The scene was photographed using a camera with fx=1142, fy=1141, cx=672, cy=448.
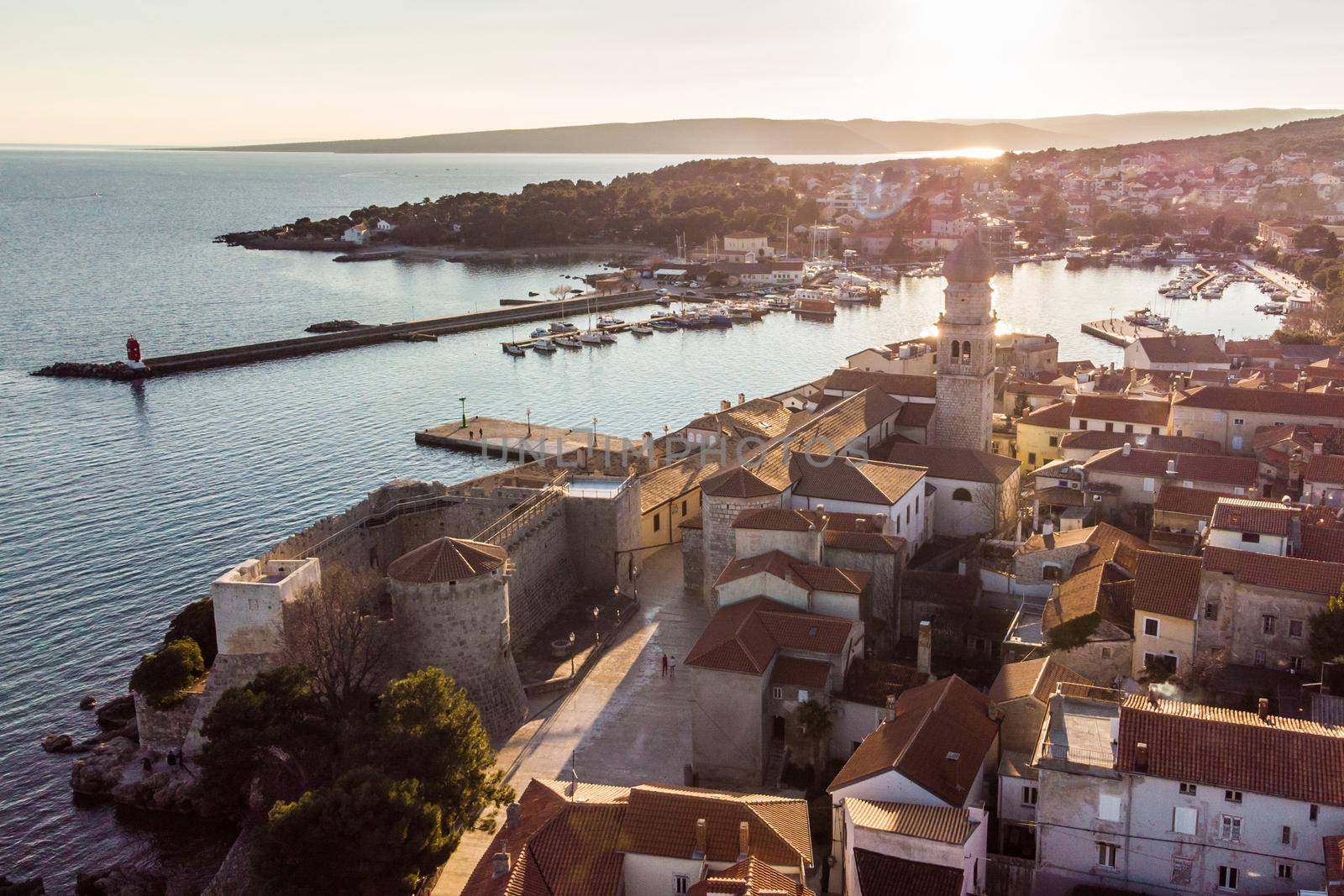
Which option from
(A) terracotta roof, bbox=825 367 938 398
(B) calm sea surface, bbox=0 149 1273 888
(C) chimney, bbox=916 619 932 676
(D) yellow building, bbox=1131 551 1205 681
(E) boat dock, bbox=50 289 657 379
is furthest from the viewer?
(E) boat dock, bbox=50 289 657 379

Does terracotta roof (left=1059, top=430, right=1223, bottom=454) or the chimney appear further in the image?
terracotta roof (left=1059, top=430, right=1223, bottom=454)

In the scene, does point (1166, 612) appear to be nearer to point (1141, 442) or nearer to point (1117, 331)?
point (1141, 442)

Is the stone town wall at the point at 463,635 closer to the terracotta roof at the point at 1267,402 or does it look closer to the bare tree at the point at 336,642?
the bare tree at the point at 336,642

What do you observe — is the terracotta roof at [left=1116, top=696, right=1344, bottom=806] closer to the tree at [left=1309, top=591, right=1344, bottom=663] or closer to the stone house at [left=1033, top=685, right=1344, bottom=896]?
the stone house at [left=1033, top=685, right=1344, bottom=896]

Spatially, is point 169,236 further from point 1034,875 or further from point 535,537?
point 1034,875

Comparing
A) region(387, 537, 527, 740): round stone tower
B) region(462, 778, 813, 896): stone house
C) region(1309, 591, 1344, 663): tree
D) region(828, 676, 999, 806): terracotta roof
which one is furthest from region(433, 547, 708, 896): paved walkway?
region(1309, 591, 1344, 663): tree

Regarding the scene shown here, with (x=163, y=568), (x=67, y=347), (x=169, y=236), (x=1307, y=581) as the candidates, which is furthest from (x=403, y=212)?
(x=1307, y=581)

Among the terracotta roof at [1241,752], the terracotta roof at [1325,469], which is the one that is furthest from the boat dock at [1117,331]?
the terracotta roof at [1241,752]

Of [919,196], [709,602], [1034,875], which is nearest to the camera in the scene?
[1034,875]
